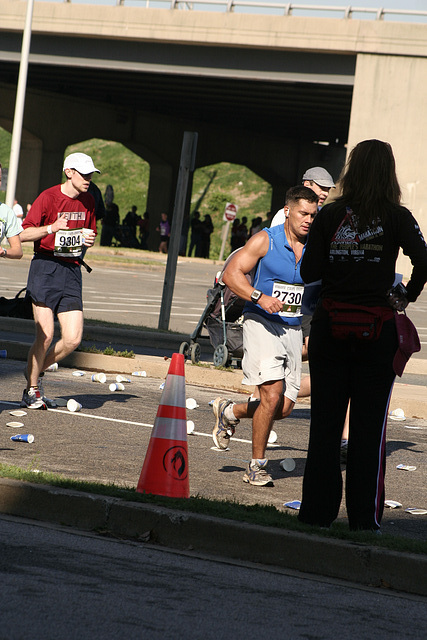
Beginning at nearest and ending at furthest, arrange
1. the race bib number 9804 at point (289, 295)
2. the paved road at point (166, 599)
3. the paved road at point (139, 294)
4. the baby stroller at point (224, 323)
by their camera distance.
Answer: the paved road at point (166, 599) → the race bib number 9804 at point (289, 295) → the baby stroller at point (224, 323) → the paved road at point (139, 294)

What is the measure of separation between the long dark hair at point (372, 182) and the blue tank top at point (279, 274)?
171cm

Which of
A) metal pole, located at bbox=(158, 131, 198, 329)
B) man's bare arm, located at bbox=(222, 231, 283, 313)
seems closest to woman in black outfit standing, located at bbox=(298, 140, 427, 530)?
man's bare arm, located at bbox=(222, 231, 283, 313)

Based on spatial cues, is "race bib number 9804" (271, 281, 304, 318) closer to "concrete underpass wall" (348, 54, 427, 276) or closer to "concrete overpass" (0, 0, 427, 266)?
"concrete overpass" (0, 0, 427, 266)

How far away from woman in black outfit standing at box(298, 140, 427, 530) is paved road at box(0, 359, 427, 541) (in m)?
0.67

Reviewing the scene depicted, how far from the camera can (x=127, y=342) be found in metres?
14.8

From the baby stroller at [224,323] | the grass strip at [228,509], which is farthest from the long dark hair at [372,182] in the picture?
the baby stroller at [224,323]

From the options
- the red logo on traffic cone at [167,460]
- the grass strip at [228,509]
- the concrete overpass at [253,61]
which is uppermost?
the concrete overpass at [253,61]

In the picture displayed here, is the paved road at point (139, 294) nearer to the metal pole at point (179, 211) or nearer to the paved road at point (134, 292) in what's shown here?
the paved road at point (134, 292)

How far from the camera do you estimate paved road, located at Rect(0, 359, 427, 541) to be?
6.42 metres

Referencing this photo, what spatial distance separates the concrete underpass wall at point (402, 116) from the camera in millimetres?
35062

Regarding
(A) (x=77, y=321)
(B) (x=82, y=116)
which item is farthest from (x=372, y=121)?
(A) (x=77, y=321)

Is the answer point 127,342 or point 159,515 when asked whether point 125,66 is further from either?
point 159,515

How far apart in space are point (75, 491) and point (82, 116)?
49727mm

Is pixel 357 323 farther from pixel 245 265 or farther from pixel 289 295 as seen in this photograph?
pixel 245 265
